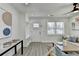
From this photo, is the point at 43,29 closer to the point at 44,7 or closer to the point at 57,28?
the point at 57,28

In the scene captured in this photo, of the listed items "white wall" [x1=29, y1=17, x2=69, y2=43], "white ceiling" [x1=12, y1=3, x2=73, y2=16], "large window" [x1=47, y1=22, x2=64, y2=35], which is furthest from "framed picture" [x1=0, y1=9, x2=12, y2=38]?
"white wall" [x1=29, y1=17, x2=69, y2=43]

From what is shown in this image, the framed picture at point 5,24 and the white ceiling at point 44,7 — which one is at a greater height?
the white ceiling at point 44,7

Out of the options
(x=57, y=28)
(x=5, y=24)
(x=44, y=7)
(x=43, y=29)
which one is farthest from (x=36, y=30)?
(x=5, y=24)

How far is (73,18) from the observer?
17.2 feet

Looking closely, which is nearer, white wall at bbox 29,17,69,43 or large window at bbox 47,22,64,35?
large window at bbox 47,22,64,35

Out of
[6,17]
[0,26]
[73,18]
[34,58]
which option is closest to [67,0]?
[34,58]

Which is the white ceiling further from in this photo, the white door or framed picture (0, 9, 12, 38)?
the white door

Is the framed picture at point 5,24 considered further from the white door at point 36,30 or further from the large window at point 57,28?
the white door at point 36,30

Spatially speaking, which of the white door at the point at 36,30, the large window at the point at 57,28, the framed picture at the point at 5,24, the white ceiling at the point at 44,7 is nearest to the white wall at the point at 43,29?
the white door at the point at 36,30

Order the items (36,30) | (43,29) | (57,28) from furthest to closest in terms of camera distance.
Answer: (43,29) < (36,30) < (57,28)

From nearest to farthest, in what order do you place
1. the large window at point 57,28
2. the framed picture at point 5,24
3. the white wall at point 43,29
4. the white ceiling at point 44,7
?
1. the framed picture at point 5,24
2. the white ceiling at point 44,7
3. the large window at point 57,28
4. the white wall at point 43,29

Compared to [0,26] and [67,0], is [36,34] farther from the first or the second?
[67,0]

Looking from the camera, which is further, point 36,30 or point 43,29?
point 43,29

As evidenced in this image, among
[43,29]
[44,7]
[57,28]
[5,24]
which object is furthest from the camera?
[43,29]
